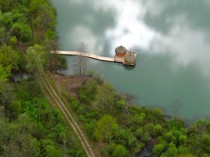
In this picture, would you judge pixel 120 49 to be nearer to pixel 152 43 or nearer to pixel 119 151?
pixel 152 43

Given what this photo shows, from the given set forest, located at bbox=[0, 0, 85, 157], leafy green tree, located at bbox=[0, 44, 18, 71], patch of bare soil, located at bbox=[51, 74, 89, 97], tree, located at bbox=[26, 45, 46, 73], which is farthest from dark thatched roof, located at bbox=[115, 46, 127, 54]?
leafy green tree, located at bbox=[0, 44, 18, 71]

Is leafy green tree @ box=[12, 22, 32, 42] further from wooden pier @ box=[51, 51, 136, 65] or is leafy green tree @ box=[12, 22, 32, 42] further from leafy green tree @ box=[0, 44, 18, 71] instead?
leafy green tree @ box=[0, 44, 18, 71]

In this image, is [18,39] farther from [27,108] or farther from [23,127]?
[23,127]

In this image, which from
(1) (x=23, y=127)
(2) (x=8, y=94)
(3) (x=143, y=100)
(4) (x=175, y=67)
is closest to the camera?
(1) (x=23, y=127)

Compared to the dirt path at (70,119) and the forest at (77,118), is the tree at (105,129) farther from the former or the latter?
the dirt path at (70,119)

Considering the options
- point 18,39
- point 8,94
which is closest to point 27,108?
point 8,94
